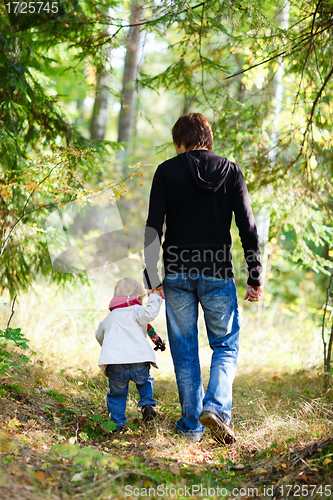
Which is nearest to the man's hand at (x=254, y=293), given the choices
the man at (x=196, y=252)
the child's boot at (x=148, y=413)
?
the man at (x=196, y=252)

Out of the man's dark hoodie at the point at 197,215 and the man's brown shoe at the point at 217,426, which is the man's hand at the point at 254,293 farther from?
the man's brown shoe at the point at 217,426

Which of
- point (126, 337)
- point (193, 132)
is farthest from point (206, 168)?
point (126, 337)

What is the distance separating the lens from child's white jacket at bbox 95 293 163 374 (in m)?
2.95

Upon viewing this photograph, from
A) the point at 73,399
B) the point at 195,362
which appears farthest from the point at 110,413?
the point at 195,362

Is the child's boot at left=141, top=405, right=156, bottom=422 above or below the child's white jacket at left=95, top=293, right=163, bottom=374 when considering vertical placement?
below

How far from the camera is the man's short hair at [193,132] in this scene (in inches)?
110

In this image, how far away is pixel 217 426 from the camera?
2.49 m

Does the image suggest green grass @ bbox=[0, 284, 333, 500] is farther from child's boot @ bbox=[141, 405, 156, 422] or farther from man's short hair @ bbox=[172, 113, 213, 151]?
man's short hair @ bbox=[172, 113, 213, 151]

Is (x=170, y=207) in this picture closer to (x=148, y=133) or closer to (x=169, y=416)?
(x=169, y=416)

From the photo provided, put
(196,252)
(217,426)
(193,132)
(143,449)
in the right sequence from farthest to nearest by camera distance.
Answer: (193,132)
(196,252)
(143,449)
(217,426)

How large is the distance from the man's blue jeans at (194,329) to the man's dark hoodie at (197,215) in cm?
9

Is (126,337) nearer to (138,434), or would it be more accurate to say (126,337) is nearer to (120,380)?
(120,380)

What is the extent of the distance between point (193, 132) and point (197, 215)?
0.59 metres

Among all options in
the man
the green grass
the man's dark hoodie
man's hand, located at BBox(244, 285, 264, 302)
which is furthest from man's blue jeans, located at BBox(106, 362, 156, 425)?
man's hand, located at BBox(244, 285, 264, 302)
